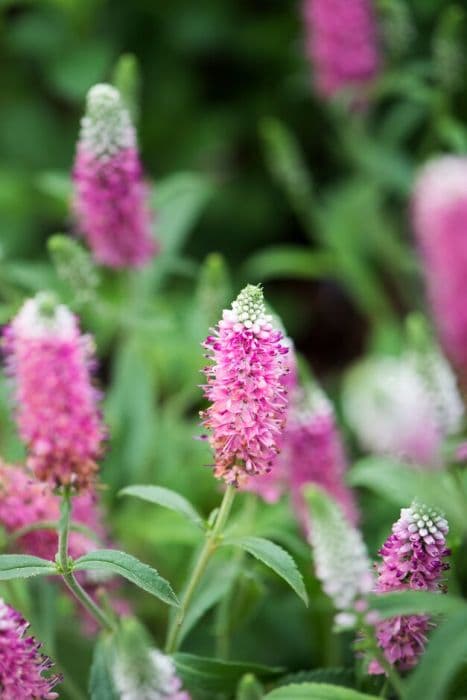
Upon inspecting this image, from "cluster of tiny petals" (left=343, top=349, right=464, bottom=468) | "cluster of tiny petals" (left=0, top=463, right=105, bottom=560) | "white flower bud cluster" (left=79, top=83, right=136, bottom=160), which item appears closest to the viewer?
"cluster of tiny petals" (left=343, top=349, right=464, bottom=468)

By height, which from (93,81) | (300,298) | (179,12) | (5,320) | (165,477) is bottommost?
(165,477)

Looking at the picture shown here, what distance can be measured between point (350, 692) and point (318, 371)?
2936mm

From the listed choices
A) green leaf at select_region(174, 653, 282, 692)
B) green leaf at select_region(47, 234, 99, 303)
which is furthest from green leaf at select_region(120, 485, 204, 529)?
green leaf at select_region(47, 234, 99, 303)

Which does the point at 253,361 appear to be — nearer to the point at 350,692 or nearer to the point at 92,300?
the point at 350,692

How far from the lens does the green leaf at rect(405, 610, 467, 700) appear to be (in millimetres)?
Answer: 1449

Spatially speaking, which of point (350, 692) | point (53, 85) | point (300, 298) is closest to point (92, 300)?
point (350, 692)

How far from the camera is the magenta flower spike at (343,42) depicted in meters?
3.54

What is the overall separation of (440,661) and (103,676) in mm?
728

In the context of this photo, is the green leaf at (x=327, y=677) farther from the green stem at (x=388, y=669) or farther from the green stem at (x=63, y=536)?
the green stem at (x=63, y=536)

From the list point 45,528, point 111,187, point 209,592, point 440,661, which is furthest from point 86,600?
point 111,187

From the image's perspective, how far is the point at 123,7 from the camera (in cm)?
474

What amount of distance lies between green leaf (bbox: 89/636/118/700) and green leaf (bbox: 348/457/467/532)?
0.62 meters

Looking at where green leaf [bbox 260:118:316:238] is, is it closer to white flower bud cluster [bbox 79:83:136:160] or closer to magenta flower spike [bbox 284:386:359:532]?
white flower bud cluster [bbox 79:83:136:160]

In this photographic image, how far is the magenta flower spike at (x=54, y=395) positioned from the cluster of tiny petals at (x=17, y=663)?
266mm
